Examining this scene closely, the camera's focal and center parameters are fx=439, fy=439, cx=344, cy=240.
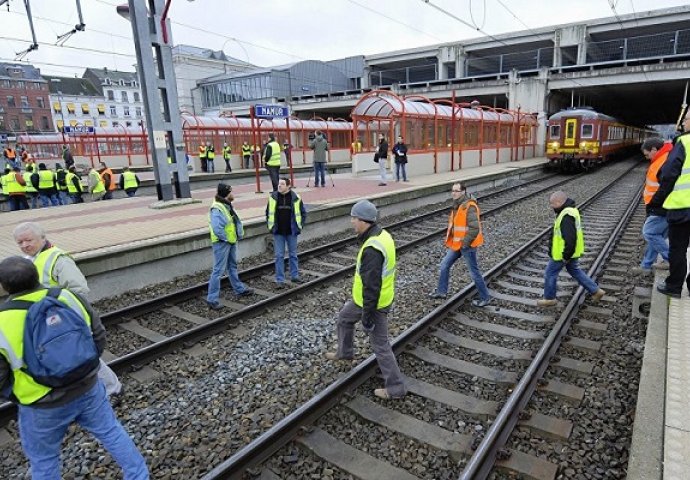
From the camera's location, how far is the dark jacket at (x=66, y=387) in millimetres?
2396

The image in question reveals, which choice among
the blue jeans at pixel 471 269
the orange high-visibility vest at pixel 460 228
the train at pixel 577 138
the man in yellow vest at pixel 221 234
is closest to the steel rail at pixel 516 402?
the blue jeans at pixel 471 269

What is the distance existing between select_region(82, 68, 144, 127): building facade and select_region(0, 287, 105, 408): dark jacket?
3681 inches

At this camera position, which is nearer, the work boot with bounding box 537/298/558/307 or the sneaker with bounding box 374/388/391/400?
the sneaker with bounding box 374/388/391/400

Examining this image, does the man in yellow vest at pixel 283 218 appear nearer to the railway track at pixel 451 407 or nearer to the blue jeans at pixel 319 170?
the railway track at pixel 451 407

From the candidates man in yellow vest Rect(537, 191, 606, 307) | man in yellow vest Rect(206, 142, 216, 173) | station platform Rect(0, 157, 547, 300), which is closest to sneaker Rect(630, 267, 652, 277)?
man in yellow vest Rect(537, 191, 606, 307)

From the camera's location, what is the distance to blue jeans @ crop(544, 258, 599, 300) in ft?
19.7

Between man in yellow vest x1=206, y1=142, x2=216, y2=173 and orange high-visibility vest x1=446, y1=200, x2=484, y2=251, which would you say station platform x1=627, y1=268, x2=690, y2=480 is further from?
man in yellow vest x1=206, y1=142, x2=216, y2=173

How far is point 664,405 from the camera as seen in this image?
11.3ft

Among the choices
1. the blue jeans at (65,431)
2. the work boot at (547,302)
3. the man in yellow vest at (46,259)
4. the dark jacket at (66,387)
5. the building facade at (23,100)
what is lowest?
the work boot at (547,302)

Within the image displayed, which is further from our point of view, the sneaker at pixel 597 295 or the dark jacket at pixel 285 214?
the dark jacket at pixel 285 214

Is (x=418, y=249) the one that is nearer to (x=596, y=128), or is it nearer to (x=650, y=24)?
(x=596, y=128)

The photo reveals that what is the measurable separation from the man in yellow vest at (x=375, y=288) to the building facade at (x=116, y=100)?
93.1 m

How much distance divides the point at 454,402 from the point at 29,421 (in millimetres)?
3318

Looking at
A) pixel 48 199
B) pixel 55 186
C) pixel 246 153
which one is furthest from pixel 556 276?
pixel 246 153
